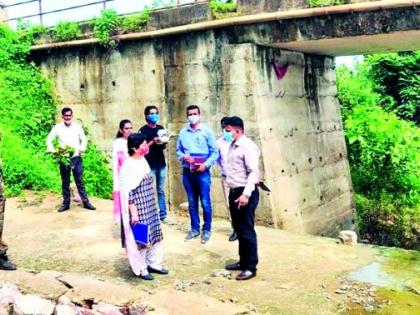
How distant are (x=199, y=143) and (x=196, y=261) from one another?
1.54 metres

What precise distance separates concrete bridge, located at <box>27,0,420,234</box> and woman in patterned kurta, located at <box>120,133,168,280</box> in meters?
3.35

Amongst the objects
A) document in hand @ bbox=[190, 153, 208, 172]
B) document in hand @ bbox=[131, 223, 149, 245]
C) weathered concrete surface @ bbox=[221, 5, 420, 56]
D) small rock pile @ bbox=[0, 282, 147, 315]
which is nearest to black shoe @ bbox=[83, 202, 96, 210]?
document in hand @ bbox=[190, 153, 208, 172]

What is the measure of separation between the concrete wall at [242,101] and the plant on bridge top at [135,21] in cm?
29

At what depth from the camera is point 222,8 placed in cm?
920

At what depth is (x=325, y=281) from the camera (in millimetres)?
5992

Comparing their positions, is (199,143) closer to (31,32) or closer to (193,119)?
(193,119)

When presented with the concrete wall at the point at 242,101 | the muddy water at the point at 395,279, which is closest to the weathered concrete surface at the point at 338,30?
the concrete wall at the point at 242,101

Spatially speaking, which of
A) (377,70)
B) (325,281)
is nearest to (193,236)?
(325,281)

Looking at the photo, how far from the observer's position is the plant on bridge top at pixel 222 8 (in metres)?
9.14

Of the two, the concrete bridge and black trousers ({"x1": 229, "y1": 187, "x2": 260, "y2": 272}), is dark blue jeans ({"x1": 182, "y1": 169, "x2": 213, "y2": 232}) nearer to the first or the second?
black trousers ({"x1": 229, "y1": 187, "x2": 260, "y2": 272})

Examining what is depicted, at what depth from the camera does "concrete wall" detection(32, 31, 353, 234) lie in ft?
29.6

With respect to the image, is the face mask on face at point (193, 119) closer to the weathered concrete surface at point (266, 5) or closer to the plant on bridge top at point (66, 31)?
the weathered concrete surface at point (266, 5)

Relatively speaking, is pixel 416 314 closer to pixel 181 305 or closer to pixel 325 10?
pixel 181 305

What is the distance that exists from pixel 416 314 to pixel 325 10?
15.1ft
